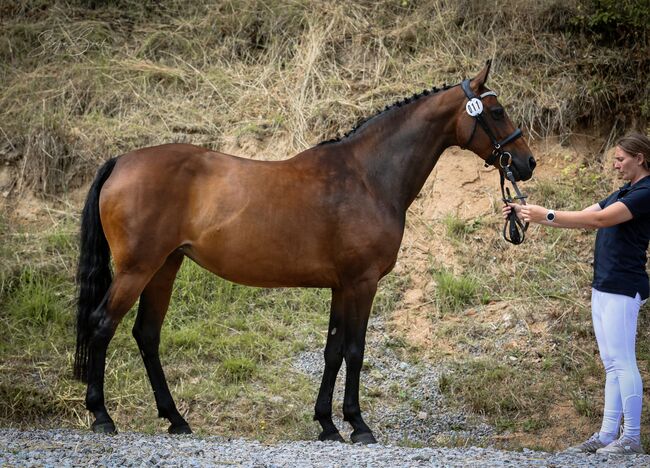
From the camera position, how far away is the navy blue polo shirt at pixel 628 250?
518cm

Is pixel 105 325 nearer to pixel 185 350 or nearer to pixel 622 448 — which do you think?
pixel 185 350

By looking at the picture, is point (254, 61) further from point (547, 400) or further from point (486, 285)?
point (547, 400)

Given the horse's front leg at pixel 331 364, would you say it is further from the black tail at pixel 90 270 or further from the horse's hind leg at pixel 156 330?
the black tail at pixel 90 270

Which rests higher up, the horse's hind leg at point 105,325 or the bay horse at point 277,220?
the bay horse at point 277,220

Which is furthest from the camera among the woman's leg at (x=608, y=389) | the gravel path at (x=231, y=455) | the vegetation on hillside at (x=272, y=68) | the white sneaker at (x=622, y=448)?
the vegetation on hillside at (x=272, y=68)

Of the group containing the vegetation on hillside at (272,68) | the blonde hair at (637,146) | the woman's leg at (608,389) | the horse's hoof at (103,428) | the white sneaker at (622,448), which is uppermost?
the vegetation on hillside at (272,68)

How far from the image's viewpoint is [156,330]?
20.0ft

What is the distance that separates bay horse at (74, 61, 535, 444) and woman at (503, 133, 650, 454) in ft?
2.64

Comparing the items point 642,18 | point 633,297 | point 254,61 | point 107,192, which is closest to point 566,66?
point 642,18

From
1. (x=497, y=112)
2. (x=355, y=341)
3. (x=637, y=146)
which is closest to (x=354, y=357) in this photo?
(x=355, y=341)

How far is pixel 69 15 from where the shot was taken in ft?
36.7

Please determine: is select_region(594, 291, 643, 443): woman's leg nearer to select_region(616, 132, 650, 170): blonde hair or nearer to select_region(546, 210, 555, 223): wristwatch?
select_region(546, 210, 555, 223): wristwatch

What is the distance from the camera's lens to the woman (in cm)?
518

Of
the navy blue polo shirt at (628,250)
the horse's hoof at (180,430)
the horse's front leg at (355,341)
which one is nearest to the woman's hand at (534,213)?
the navy blue polo shirt at (628,250)
